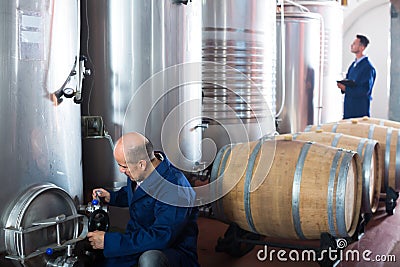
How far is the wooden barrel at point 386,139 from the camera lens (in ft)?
15.7

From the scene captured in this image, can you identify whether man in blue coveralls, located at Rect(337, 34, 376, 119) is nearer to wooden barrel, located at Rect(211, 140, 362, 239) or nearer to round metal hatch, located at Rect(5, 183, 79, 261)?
wooden barrel, located at Rect(211, 140, 362, 239)

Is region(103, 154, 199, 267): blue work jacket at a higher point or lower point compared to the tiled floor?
higher

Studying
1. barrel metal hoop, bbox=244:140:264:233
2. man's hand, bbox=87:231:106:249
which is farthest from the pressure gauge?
barrel metal hoop, bbox=244:140:264:233

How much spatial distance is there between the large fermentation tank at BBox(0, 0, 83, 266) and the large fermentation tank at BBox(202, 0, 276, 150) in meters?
2.45

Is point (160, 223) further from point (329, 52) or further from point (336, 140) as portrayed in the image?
point (329, 52)

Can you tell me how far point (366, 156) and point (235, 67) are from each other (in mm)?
1711

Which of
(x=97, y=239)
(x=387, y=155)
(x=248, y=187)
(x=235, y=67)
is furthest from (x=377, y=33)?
(x=97, y=239)

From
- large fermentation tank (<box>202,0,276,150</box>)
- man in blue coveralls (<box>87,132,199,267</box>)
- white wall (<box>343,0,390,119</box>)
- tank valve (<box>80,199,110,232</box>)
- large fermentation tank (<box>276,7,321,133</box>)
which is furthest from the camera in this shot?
white wall (<box>343,0,390,119</box>)

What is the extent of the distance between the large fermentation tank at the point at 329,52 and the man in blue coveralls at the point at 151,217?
508cm

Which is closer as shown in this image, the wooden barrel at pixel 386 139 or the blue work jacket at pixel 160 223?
the blue work jacket at pixel 160 223

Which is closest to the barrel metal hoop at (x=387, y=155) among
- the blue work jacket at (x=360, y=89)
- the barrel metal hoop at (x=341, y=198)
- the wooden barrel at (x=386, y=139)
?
the wooden barrel at (x=386, y=139)

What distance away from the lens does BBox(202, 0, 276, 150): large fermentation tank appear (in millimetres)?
5215

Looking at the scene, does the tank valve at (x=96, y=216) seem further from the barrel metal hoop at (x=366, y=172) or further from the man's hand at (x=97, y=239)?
the barrel metal hoop at (x=366, y=172)

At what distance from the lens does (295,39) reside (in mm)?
6961
